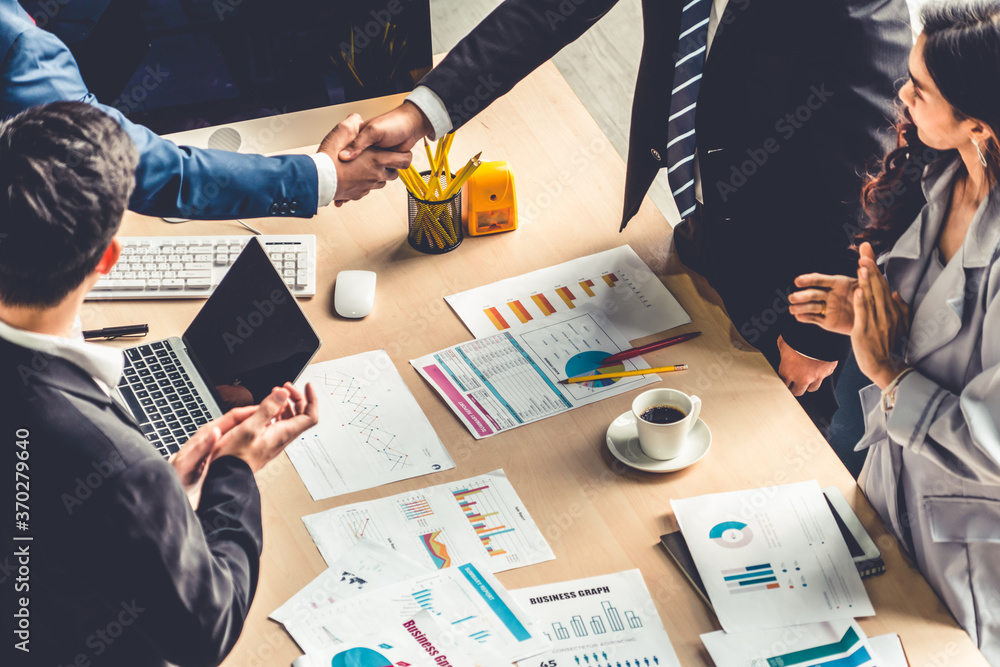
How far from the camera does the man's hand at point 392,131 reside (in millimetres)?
1811

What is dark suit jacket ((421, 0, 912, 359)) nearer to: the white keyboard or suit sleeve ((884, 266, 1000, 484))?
suit sleeve ((884, 266, 1000, 484))

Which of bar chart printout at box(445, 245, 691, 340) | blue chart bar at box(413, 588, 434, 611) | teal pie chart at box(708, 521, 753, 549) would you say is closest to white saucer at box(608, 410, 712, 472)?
teal pie chart at box(708, 521, 753, 549)

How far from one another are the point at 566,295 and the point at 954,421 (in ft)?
2.33

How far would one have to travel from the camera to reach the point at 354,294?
1.62 meters

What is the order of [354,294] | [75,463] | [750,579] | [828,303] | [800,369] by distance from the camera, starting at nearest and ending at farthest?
[75,463], [750,579], [828,303], [354,294], [800,369]

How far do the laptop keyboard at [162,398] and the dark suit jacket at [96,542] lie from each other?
0.38 metres

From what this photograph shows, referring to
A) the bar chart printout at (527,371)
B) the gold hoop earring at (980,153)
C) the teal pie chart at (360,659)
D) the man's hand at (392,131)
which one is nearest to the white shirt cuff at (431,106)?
the man's hand at (392,131)

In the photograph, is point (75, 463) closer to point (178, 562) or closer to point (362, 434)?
point (178, 562)

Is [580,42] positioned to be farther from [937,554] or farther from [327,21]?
[937,554]

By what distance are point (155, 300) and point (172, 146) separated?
0.30m

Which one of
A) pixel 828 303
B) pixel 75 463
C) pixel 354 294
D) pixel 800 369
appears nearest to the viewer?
pixel 75 463

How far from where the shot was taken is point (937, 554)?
1.39 metres

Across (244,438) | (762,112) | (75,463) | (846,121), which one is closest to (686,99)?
(762,112)

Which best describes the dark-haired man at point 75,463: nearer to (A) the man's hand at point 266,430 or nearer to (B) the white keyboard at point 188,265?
(A) the man's hand at point 266,430
